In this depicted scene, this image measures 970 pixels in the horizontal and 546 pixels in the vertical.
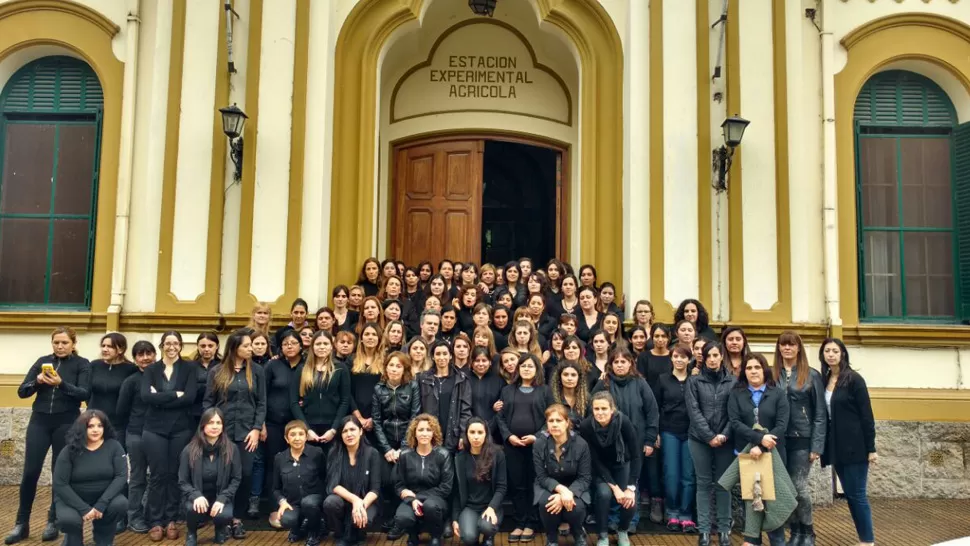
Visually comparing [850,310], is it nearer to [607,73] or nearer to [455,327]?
[607,73]

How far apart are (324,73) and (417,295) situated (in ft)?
9.43

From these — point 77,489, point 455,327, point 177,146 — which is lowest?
point 77,489

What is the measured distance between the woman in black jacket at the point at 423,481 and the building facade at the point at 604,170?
9.57 ft

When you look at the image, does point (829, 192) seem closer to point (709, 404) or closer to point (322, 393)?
point (709, 404)

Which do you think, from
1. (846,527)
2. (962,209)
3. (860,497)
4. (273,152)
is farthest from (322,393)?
(962,209)

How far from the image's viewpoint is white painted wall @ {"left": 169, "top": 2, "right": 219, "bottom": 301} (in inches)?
335

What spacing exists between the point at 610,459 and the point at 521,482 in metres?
0.83

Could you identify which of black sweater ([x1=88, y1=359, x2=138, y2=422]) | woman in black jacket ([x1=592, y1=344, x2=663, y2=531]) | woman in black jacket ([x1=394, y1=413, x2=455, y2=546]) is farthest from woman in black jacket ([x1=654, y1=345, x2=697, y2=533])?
black sweater ([x1=88, y1=359, x2=138, y2=422])

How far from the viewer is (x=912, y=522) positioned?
7293mm

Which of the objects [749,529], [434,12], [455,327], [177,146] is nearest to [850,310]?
[749,529]

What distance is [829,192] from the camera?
8797 mm

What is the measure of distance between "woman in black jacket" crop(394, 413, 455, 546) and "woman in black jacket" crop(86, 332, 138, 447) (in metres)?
2.69

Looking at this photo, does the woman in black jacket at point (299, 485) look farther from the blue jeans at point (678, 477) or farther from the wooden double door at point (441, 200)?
the wooden double door at point (441, 200)

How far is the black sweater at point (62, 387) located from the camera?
652cm
